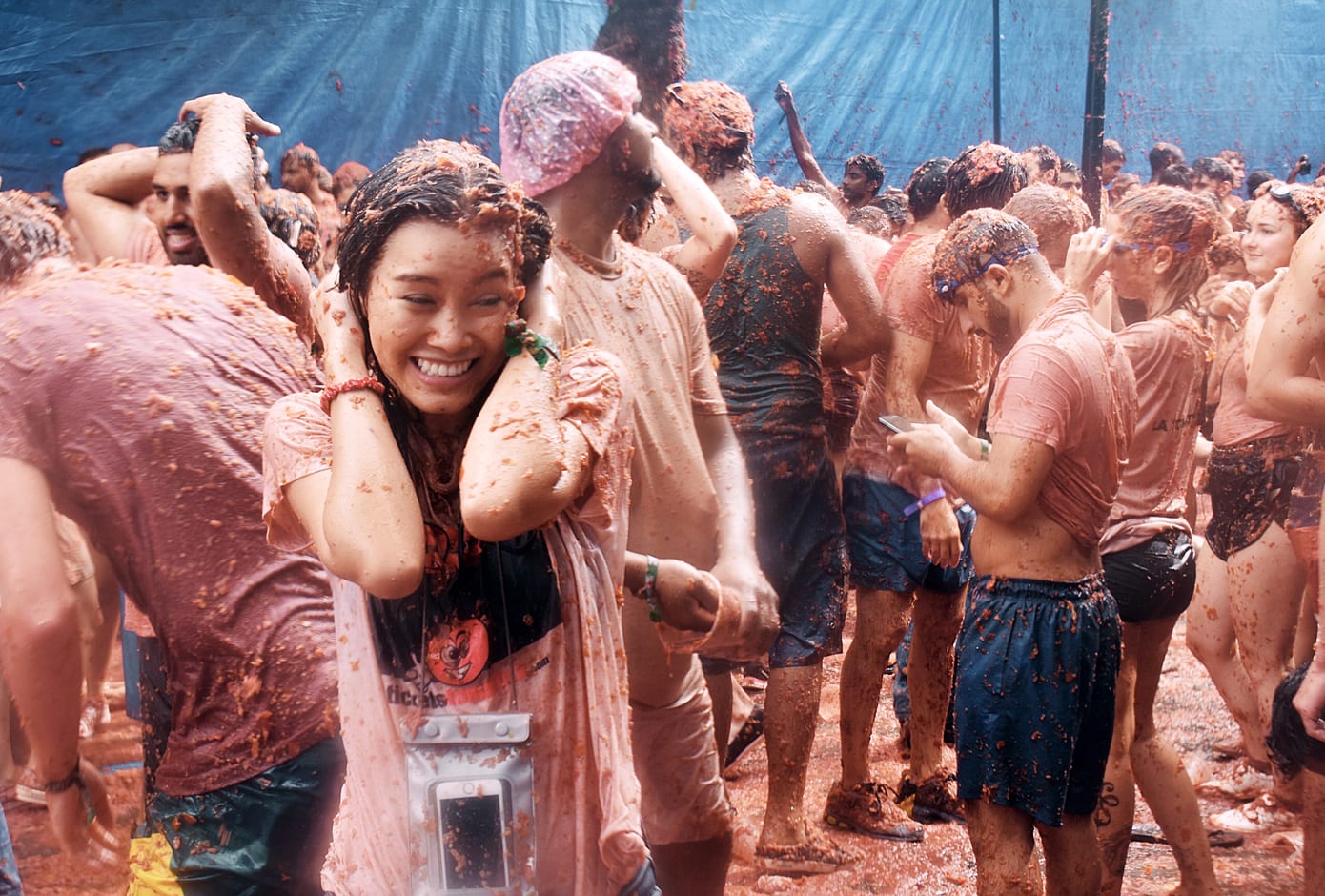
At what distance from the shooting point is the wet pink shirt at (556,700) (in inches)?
62.0

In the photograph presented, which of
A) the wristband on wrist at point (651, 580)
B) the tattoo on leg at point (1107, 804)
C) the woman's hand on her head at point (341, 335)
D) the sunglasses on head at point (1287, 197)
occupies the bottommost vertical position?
the tattoo on leg at point (1107, 804)

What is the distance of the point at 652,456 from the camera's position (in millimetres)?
2346

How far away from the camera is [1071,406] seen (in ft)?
8.11

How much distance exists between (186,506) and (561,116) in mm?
1068

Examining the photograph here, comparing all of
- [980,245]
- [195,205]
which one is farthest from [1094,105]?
[195,205]

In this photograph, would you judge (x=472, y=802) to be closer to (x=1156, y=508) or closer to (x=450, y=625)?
(x=450, y=625)

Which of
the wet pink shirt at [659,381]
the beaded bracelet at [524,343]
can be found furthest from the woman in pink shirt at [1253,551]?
the beaded bracelet at [524,343]

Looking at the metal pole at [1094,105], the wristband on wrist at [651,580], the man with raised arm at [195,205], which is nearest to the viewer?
the wristband on wrist at [651,580]

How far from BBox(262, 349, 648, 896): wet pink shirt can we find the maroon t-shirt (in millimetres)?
346

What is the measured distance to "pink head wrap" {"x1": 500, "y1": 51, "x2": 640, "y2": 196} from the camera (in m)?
2.28

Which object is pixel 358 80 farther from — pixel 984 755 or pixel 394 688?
pixel 984 755

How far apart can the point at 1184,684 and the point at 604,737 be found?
405 centimetres

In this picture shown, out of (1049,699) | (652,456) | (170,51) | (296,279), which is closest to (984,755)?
(1049,699)

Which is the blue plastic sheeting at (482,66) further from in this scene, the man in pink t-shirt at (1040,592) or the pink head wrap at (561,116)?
the man in pink t-shirt at (1040,592)
